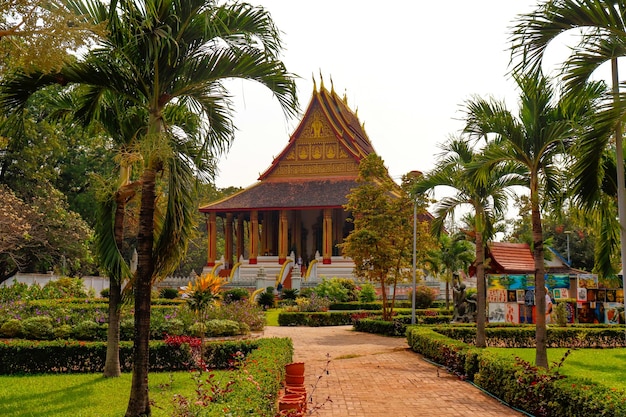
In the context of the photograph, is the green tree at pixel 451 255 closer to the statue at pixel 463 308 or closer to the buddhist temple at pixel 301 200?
the statue at pixel 463 308

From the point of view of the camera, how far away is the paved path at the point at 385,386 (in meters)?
8.82

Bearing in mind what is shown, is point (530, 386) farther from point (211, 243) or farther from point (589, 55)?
point (211, 243)

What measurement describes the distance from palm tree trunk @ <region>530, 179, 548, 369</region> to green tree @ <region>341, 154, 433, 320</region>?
33.0 ft

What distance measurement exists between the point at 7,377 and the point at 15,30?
734cm

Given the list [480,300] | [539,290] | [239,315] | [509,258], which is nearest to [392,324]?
[509,258]

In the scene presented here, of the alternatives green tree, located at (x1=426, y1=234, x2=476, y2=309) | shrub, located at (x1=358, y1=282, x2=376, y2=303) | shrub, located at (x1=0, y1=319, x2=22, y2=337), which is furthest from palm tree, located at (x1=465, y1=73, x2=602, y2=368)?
shrub, located at (x1=358, y1=282, x2=376, y2=303)

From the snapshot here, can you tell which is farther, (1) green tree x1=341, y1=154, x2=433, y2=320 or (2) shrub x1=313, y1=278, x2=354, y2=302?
(2) shrub x1=313, y1=278, x2=354, y2=302

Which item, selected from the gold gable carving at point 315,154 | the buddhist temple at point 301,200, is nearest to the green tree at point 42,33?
the buddhist temple at point 301,200

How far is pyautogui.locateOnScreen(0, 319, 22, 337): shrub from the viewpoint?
13670 mm

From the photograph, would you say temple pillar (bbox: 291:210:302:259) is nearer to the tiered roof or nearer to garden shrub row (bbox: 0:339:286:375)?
the tiered roof

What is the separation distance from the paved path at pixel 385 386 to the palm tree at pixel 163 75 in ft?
10.2

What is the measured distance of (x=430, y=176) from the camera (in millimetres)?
14797

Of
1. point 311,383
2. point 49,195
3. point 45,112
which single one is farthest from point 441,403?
point 45,112

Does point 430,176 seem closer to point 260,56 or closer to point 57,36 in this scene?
point 260,56
